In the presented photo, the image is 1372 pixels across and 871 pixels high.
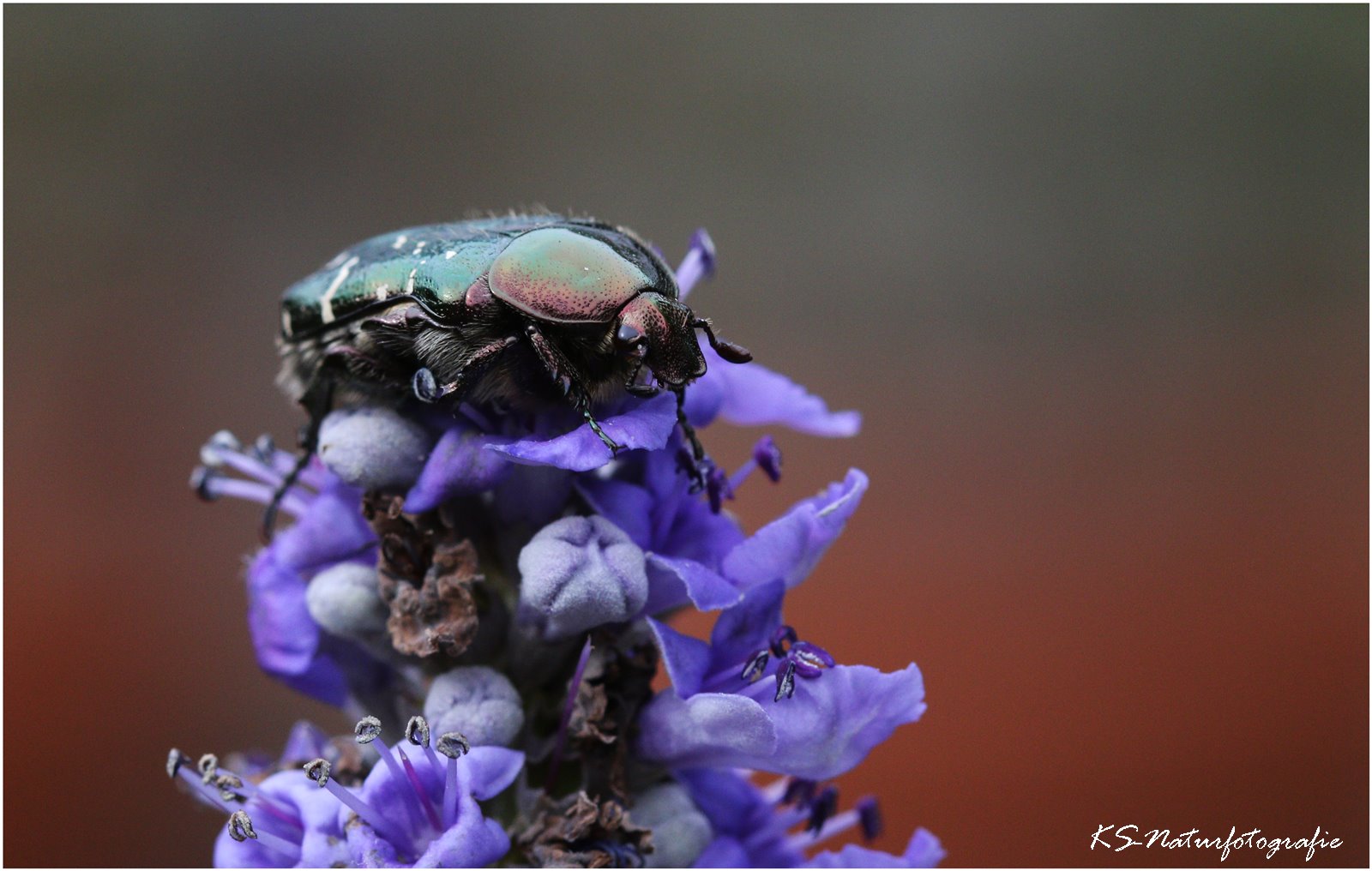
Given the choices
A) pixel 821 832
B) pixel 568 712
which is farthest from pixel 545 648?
pixel 821 832

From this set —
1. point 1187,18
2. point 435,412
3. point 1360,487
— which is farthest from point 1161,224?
point 435,412

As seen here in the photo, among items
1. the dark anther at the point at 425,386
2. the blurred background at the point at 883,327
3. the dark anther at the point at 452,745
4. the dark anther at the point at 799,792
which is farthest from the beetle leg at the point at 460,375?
the blurred background at the point at 883,327

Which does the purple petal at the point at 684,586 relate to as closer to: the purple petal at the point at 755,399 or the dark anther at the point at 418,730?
the purple petal at the point at 755,399

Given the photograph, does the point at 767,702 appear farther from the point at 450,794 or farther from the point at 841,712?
the point at 450,794

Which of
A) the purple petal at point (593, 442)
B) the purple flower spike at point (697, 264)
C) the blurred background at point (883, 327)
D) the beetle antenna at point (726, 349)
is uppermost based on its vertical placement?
the purple flower spike at point (697, 264)

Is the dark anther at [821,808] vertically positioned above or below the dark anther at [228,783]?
below
